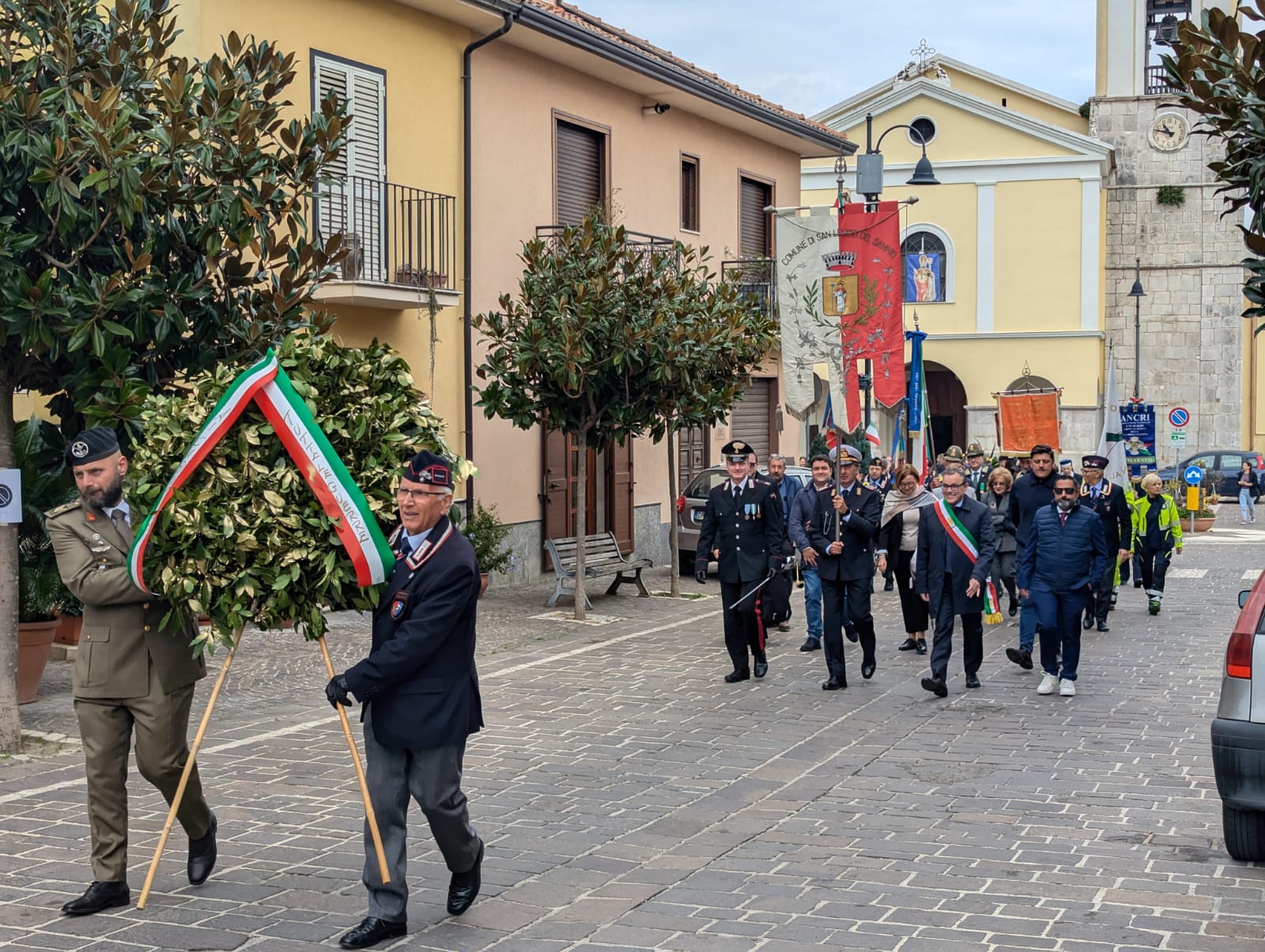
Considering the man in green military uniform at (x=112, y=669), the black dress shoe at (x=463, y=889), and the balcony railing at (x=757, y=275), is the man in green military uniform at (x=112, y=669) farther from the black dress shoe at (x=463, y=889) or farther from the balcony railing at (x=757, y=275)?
the balcony railing at (x=757, y=275)

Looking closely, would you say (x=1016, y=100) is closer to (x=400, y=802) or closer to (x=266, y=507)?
(x=266, y=507)

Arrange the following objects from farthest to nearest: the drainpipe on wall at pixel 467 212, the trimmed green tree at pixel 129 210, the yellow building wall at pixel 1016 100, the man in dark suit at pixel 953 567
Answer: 1. the yellow building wall at pixel 1016 100
2. the drainpipe on wall at pixel 467 212
3. the man in dark suit at pixel 953 567
4. the trimmed green tree at pixel 129 210

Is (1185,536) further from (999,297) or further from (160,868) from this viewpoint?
(160,868)

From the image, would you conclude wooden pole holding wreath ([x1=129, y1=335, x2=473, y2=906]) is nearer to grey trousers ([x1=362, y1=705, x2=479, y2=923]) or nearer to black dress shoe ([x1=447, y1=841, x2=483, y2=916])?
grey trousers ([x1=362, y1=705, x2=479, y2=923])

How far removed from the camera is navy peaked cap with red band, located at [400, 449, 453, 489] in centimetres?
586

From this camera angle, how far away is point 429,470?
5.87 metres

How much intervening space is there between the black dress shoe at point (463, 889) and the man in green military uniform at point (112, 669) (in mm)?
1233

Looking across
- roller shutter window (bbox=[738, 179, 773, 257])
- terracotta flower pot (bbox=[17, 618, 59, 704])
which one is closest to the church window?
roller shutter window (bbox=[738, 179, 773, 257])

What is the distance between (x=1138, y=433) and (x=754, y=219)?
9.19 meters

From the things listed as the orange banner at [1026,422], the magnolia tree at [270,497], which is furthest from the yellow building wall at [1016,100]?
the magnolia tree at [270,497]

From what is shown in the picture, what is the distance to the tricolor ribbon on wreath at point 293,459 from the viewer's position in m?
6.00

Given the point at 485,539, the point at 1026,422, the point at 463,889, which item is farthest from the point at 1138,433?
the point at 463,889

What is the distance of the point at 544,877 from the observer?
675 cm

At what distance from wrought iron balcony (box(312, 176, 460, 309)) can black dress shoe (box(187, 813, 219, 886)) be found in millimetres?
9877
